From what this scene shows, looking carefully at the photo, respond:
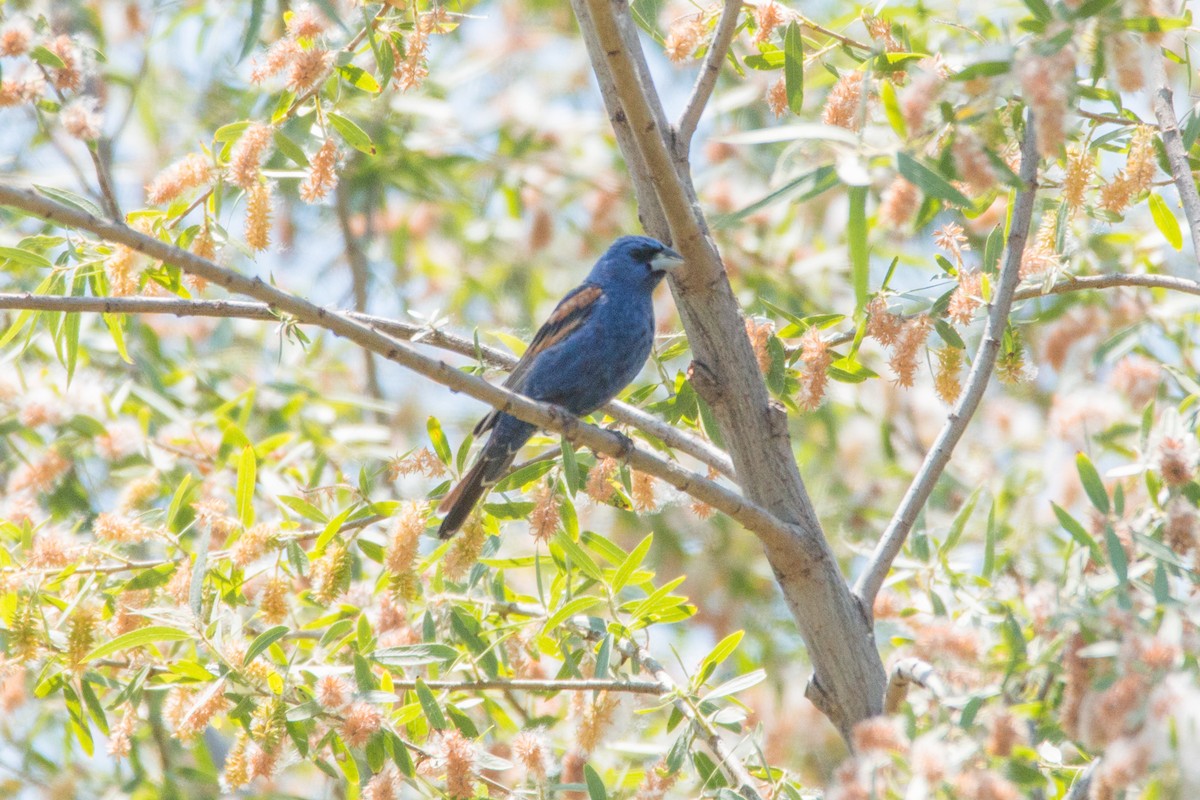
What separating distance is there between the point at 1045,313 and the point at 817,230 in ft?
9.76

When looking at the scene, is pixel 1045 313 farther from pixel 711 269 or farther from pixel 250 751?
pixel 250 751

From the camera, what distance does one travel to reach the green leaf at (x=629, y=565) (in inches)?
123

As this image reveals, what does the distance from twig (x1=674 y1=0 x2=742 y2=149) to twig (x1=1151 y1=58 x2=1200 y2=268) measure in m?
0.97

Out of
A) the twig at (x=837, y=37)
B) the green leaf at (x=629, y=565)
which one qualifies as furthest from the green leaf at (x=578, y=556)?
the twig at (x=837, y=37)

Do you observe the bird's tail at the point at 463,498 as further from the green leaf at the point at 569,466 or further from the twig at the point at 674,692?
the green leaf at the point at 569,466

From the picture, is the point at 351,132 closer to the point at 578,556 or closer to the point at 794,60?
the point at 794,60

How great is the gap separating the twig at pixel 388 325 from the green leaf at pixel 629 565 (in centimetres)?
33

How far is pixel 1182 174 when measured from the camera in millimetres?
2752

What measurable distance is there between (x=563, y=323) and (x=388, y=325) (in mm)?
1466

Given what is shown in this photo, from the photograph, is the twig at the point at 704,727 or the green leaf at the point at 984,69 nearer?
the green leaf at the point at 984,69

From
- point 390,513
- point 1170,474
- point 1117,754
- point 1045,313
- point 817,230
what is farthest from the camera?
point 817,230

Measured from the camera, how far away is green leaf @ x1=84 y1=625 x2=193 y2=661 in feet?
9.67

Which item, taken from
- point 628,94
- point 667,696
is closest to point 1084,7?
point 628,94

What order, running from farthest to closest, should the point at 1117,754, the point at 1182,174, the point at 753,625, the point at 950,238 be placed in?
1. the point at 753,625
2. the point at 950,238
3. the point at 1182,174
4. the point at 1117,754
